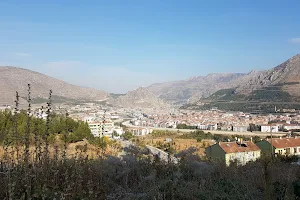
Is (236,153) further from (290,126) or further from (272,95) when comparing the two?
(272,95)

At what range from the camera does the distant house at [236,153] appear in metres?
6.96

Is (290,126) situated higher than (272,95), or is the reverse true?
(272,95)

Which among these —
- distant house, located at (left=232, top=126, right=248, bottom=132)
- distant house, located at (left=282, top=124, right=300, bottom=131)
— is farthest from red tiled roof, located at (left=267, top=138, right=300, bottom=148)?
distant house, located at (left=232, top=126, right=248, bottom=132)

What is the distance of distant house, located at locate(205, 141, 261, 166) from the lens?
6.96 m

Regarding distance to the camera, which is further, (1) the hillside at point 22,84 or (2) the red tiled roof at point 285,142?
(1) the hillside at point 22,84

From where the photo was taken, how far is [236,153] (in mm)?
13023

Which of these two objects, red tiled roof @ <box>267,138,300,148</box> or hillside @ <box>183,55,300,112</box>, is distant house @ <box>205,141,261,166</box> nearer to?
red tiled roof @ <box>267,138,300,148</box>

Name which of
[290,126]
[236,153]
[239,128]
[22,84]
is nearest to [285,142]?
[236,153]

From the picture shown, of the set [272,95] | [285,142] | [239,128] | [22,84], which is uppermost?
[22,84]

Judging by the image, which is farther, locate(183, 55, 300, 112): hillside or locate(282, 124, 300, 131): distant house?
locate(183, 55, 300, 112): hillside

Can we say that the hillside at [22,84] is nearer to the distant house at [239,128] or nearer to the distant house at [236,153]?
the distant house at [236,153]

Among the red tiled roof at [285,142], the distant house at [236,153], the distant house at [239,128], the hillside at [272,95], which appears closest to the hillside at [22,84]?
the distant house at [236,153]

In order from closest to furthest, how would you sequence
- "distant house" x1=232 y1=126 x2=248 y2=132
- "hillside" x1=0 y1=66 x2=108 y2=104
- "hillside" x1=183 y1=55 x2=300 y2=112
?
Result: "distant house" x1=232 y1=126 x2=248 y2=132
"hillside" x1=0 y1=66 x2=108 y2=104
"hillside" x1=183 y1=55 x2=300 y2=112

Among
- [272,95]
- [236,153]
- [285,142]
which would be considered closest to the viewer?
[236,153]
